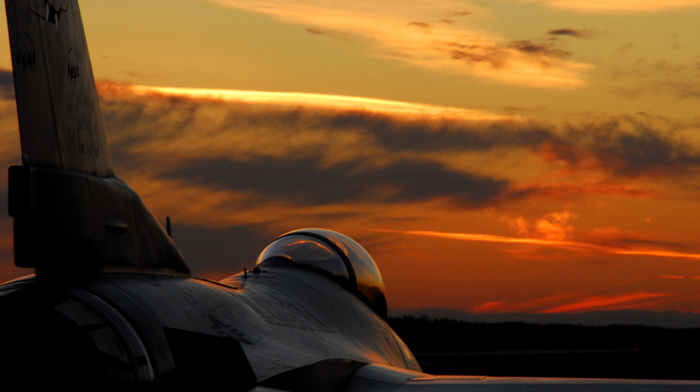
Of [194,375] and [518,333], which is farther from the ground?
[194,375]

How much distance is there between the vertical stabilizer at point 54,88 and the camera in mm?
6773

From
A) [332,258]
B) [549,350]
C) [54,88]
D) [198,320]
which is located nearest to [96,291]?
[198,320]

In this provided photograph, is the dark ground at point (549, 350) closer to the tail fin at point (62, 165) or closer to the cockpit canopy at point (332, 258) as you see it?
the cockpit canopy at point (332, 258)

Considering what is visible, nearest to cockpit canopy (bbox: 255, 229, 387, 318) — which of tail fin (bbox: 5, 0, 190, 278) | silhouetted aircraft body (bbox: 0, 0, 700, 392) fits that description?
silhouetted aircraft body (bbox: 0, 0, 700, 392)

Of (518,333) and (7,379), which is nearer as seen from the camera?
(7,379)

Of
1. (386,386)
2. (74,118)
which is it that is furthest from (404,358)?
(74,118)

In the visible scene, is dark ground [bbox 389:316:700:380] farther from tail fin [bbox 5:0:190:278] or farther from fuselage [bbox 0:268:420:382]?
tail fin [bbox 5:0:190:278]

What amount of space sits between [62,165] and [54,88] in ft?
2.04

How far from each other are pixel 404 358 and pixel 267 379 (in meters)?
4.74

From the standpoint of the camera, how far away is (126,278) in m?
7.37

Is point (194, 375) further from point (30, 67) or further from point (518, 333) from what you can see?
point (518, 333)

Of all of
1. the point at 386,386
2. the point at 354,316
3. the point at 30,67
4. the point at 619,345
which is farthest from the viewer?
the point at 619,345

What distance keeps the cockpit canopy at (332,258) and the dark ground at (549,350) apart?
882cm

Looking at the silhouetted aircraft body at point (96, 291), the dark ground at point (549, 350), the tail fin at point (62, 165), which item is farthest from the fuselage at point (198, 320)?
the dark ground at point (549, 350)
